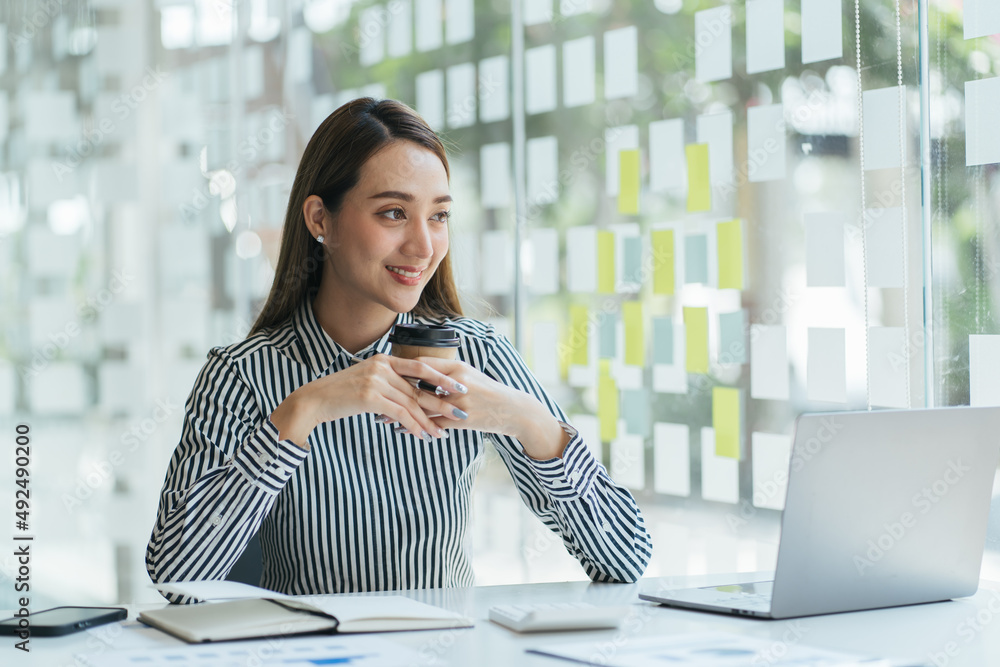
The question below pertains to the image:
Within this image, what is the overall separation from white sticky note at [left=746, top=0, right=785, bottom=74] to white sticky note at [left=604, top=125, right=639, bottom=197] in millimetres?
432

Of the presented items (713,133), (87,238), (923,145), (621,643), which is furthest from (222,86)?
(621,643)

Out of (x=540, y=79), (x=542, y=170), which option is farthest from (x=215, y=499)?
(x=540, y=79)

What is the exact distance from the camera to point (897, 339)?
→ 213 centimetres

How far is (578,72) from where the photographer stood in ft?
9.86

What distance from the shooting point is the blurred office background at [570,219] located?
2127 mm

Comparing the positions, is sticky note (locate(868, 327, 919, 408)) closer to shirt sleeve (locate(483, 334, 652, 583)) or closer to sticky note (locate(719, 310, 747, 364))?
sticky note (locate(719, 310, 747, 364))

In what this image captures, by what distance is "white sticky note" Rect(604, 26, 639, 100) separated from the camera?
2816 millimetres

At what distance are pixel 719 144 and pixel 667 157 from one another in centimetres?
18

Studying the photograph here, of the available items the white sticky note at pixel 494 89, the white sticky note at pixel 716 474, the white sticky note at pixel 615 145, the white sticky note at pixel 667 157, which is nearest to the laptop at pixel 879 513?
the white sticky note at pixel 716 474

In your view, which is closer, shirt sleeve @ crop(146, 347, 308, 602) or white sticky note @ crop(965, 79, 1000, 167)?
shirt sleeve @ crop(146, 347, 308, 602)

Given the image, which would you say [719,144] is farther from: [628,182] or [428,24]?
[428,24]

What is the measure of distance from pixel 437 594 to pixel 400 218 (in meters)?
0.69

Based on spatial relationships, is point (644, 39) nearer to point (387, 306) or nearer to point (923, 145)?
point (923, 145)

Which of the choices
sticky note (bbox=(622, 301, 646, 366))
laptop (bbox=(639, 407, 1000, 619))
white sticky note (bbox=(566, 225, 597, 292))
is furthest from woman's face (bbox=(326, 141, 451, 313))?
white sticky note (bbox=(566, 225, 597, 292))
